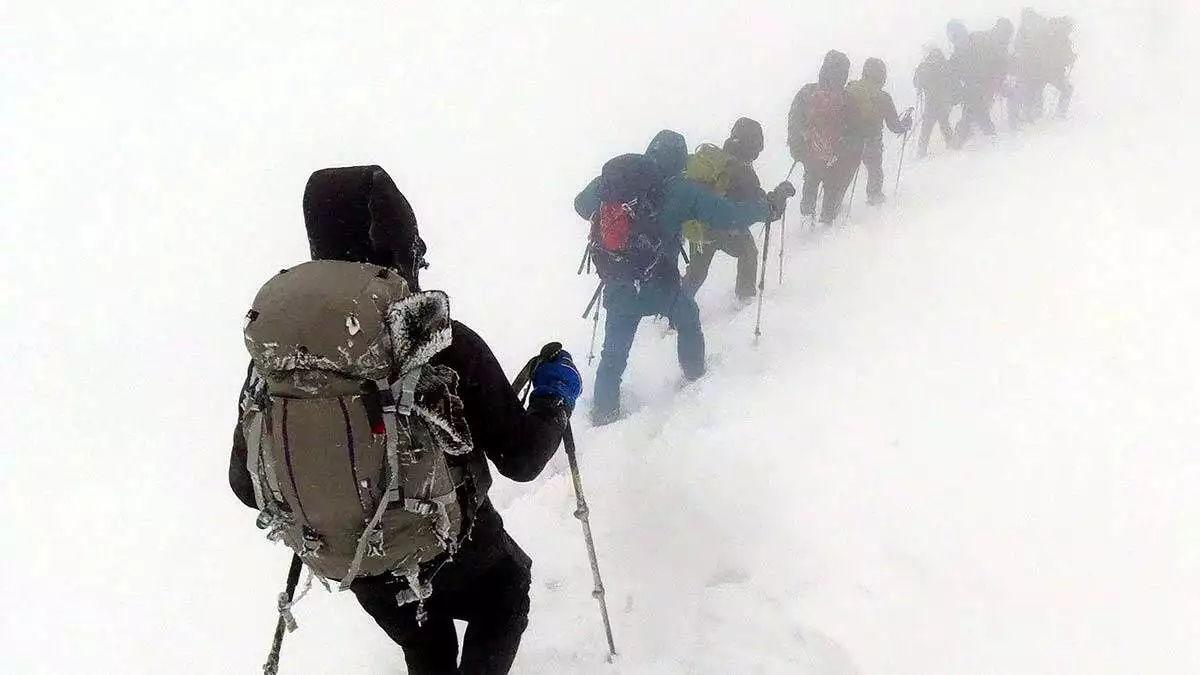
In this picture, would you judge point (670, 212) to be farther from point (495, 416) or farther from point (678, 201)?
point (495, 416)

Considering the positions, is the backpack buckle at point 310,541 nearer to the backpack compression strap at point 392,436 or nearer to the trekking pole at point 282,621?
the backpack compression strap at point 392,436

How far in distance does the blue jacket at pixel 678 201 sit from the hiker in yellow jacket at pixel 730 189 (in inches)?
3.8

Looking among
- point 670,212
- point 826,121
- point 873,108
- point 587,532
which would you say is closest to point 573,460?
point 587,532

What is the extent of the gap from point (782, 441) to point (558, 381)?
8.04 feet

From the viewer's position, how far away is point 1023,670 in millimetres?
3209

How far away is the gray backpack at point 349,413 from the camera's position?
2.04 m

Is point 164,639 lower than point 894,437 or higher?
lower

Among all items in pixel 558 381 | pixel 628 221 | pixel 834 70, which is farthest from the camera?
pixel 834 70

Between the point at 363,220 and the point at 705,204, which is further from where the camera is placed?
the point at 705,204

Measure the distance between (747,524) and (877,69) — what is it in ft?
25.5

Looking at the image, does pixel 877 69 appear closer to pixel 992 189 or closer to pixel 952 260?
pixel 992 189

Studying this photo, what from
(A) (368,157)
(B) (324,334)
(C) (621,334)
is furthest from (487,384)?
(A) (368,157)

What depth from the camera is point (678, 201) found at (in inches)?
225

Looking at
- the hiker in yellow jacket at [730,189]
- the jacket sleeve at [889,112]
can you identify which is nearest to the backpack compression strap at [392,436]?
the hiker in yellow jacket at [730,189]
